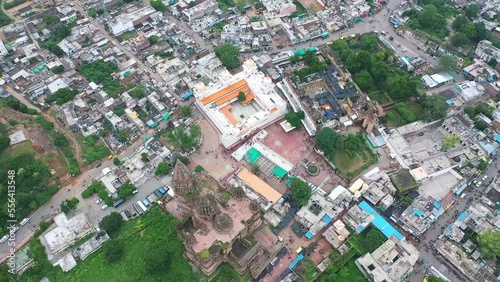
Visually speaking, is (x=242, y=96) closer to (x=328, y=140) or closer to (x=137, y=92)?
(x=328, y=140)

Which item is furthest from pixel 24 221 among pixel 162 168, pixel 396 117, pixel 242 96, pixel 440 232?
pixel 396 117

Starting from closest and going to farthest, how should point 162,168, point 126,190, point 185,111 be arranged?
point 126,190 → point 162,168 → point 185,111

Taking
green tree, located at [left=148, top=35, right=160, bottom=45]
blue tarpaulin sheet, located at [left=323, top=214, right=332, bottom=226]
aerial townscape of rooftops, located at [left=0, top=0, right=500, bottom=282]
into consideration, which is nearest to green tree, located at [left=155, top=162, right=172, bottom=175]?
aerial townscape of rooftops, located at [left=0, top=0, right=500, bottom=282]

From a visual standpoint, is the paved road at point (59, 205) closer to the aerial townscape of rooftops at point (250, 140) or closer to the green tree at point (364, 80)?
the aerial townscape of rooftops at point (250, 140)

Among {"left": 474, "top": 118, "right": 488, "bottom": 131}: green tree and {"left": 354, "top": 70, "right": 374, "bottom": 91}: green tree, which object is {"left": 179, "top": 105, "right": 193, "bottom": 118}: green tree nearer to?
{"left": 354, "top": 70, "right": 374, "bottom": 91}: green tree

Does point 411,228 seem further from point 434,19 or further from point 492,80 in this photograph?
point 434,19

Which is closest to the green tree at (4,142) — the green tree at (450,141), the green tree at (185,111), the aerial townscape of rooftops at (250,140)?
the aerial townscape of rooftops at (250,140)
